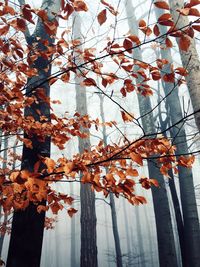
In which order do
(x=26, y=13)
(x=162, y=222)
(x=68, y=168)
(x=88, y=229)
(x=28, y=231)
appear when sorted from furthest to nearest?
(x=88, y=229)
(x=162, y=222)
(x=28, y=231)
(x=26, y=13)
(x=68, y=168)

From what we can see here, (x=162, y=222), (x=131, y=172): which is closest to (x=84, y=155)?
(x=131, y=172)

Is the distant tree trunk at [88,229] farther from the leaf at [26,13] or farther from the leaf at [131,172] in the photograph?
the leaf at [131,172]

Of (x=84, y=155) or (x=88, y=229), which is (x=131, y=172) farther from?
(x=88, y=229)

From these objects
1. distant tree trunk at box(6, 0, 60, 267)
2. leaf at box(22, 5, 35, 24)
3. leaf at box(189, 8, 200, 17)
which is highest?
leaf at box(22, 5, 35, 24)

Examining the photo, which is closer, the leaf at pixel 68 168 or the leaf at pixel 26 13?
the leaf at pixel 68 168

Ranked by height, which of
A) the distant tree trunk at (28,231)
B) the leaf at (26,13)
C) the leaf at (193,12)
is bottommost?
the distant tree trunk at (28,231)

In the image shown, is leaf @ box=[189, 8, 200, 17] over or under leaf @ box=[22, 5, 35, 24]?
under

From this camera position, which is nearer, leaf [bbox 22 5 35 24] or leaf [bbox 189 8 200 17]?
leaf [bbox 189 8 200 17]

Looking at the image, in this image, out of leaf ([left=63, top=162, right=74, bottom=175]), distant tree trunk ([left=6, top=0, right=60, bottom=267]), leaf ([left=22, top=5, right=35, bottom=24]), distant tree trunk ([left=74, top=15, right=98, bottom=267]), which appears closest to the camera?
leaf ([left=63, top=162, right=74, bottom=175])

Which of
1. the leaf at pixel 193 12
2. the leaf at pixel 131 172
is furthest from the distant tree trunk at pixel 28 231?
the leaf at pixel 193 12

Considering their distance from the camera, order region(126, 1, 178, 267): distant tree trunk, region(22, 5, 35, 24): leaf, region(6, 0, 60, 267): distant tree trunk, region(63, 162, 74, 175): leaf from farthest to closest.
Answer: region(126, 1, 178, 267): distant tree trunk → region(6, 0, 60, 267): distant tree trunk → region(22, 5, 35, 24): leaf → region(63, 162, 74, 175): leaf

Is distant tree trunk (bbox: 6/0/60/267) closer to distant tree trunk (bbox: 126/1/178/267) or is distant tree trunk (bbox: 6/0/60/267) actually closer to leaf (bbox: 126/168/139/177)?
leaf (bbox: 126/168/139/177)

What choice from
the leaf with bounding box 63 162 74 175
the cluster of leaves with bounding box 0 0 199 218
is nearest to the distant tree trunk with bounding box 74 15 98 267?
the cluster of leaves with bounding box 0 0 199 218

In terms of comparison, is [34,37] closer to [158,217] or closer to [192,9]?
[192,9]
